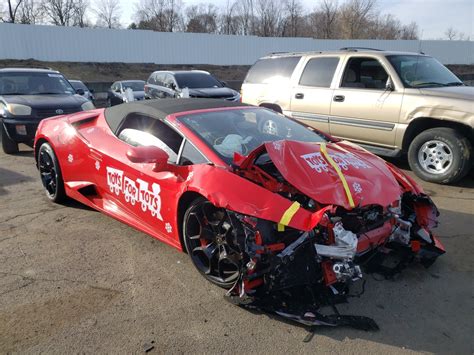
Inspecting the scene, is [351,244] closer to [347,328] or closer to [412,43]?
[347,328]

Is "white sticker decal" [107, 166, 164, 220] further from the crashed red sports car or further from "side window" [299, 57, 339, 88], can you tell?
"side window" [299, 57, 339, 88]

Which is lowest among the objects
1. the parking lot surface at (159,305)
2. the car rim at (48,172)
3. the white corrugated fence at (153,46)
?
the parking lot surface at (159,305)

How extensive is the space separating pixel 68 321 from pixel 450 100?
5628 mm

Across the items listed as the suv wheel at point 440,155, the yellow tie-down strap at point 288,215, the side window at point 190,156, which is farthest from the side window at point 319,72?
the yellow tie-down strap at point 288,215

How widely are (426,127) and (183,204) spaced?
15.1 feet

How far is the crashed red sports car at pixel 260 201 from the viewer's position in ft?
9.43

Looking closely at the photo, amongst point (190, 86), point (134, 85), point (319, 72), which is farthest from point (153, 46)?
point (319, 72)

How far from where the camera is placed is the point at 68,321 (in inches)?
116

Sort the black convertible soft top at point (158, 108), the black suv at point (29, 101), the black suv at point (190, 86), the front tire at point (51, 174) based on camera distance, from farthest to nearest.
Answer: the black suv at point (190, 86), the black suv at point (29, 101), the front tire at point (51, 174), the black convertible soft top at point (158, 108)

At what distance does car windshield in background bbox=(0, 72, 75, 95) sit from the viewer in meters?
9.05

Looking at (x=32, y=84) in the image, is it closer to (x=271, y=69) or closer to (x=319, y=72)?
(x=271, y=69)

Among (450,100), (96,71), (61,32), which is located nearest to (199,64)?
(96,71)

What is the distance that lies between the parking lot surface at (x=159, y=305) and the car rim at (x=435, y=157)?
1.89 meters

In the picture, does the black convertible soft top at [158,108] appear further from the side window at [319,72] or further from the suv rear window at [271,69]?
the suv rear window at [271,69]
